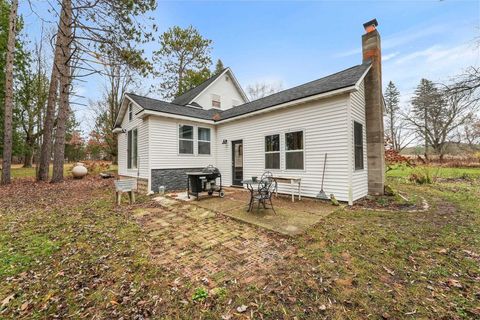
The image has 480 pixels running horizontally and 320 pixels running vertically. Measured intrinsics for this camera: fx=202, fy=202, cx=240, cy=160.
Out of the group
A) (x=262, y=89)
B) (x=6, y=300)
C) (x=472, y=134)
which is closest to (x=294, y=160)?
(x=6, y=300)

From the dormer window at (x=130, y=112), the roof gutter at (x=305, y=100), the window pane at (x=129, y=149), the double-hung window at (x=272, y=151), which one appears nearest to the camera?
the roof gutter at (x=305, y=100)

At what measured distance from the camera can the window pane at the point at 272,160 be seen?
7.88 m

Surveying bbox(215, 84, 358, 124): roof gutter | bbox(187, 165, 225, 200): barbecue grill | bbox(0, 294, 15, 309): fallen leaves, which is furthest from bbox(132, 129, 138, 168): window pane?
bbox(0, 294, 15, 309): fallen leaves

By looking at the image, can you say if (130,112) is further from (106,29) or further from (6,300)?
(6,300)

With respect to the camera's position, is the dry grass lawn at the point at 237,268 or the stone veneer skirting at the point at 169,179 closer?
the dry grass lawn at the point at 237,268

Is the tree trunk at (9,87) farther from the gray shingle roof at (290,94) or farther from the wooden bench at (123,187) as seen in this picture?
the wooden bench at (123,187)

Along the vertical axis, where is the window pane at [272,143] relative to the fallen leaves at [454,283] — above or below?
above

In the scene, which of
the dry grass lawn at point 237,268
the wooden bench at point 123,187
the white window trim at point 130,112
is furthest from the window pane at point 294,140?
the white window trim at point 130,112

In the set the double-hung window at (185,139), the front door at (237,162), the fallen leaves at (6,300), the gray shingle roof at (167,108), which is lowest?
the fallen leaves at (6,300)

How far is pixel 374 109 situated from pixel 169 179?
8539 mm

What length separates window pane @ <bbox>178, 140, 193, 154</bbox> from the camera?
9477 mm

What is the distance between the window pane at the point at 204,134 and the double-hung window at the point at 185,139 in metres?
0.51

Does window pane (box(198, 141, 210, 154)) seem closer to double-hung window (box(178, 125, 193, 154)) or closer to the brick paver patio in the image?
double-hung window (box(178, 125, 193, 154))

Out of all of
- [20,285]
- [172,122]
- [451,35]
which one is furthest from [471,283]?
[451,35]
